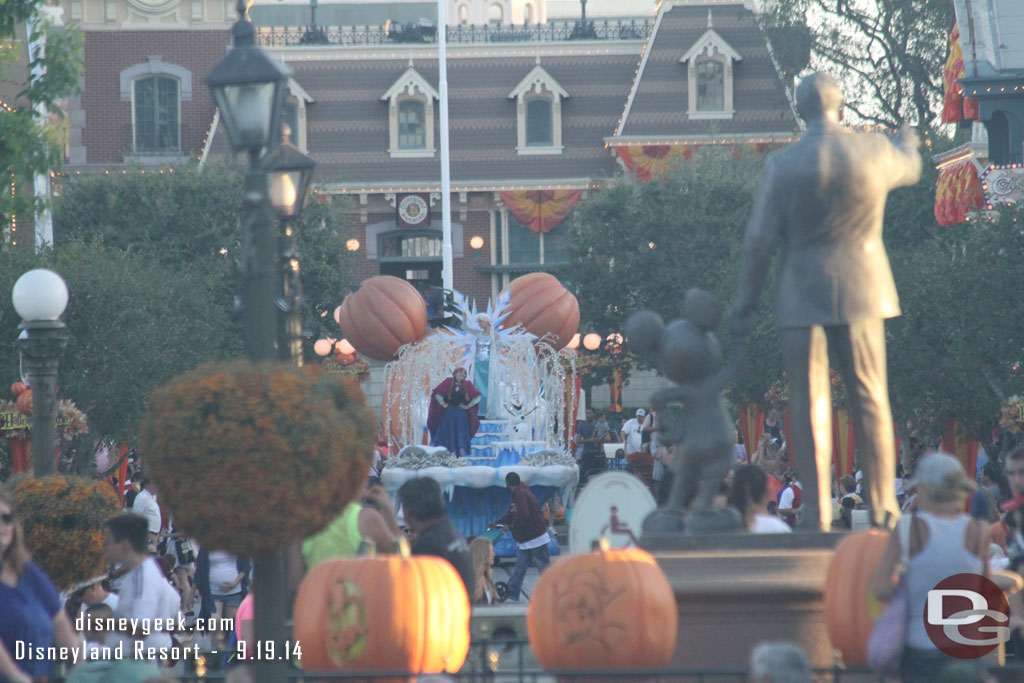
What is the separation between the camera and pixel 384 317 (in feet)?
74.9

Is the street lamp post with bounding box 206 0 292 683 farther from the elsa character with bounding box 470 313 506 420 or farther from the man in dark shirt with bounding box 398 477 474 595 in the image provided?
the elsa character with bounding box 470 313 506 420

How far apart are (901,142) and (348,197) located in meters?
35.8

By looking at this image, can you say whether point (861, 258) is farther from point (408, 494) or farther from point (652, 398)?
point (408, 494)

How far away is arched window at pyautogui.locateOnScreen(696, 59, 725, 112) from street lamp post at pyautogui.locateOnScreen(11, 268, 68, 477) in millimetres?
34334

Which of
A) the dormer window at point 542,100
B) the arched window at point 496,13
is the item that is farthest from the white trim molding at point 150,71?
the arched window at point 496,13

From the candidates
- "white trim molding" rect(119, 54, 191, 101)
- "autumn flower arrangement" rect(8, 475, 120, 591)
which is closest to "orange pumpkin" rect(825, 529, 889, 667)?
"autumn flower arrangement" rect(8, 475, 120, 591)

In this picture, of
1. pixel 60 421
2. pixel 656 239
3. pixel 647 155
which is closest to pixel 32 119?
pixel 60 421

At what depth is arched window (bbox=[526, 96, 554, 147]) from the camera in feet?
146

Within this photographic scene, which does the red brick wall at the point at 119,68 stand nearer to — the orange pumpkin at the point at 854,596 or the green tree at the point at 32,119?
the green tree at the point at 32,119

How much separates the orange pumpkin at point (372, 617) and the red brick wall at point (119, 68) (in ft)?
125

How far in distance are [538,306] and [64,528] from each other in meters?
15.5

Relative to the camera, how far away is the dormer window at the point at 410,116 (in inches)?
1732

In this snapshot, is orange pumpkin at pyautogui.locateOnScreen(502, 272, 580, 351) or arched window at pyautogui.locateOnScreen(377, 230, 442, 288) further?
arched window at pyautogui.locateOnScreen(377, 230, 442, 288)

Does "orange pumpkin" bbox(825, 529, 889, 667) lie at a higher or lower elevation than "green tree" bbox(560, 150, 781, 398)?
lower
